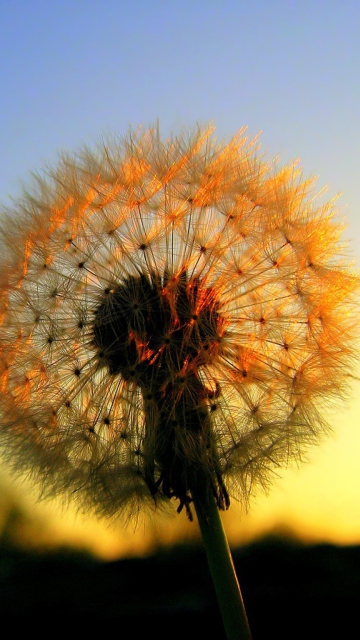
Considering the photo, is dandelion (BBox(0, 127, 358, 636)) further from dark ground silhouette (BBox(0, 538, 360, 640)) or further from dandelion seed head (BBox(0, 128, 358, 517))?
dark ground silhouette (BBox(0, 538, 360, 640))

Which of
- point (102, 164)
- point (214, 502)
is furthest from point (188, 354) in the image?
point (102, 164)

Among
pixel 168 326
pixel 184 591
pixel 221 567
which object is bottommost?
pixel 221 567

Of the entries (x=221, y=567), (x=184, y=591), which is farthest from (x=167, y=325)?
(x=184, y=591)

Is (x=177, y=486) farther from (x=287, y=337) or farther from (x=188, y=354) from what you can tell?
(x=287, y=337)

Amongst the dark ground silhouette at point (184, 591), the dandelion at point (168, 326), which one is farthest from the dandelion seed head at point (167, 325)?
the dark ground silhouette at point (184, 591)

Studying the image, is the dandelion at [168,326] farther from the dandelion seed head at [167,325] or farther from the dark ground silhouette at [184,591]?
the dark ground silhouette at [184,591]

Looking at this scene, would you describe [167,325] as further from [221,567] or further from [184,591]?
[184,591]
